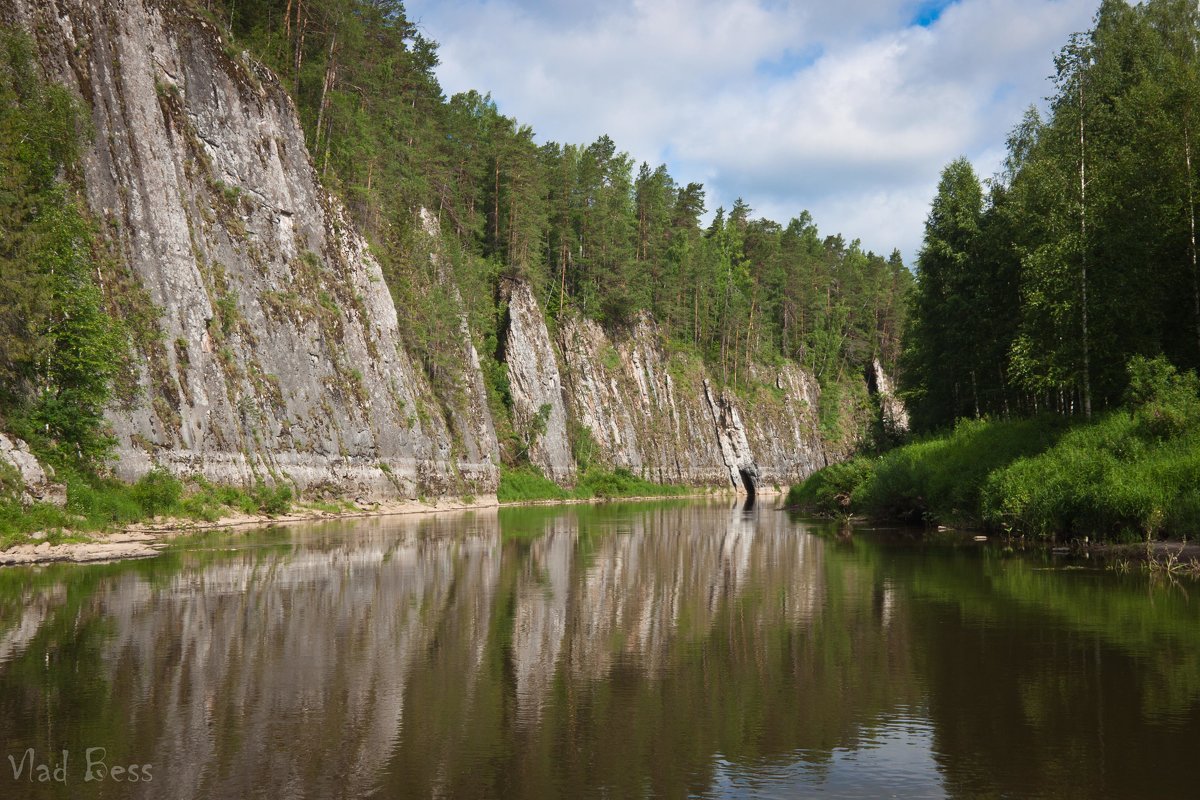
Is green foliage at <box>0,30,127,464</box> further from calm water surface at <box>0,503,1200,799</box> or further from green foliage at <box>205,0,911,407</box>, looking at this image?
green foliage at <box>205,0,911,407</box>

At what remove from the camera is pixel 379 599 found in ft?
52.2

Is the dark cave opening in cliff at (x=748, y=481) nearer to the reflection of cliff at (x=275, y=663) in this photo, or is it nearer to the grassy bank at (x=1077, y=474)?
the grassy bank at (x=1077, y=474)

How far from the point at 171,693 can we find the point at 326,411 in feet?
118

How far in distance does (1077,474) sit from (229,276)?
36.1 metres

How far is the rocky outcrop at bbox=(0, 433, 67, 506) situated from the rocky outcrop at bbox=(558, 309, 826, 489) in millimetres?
57263

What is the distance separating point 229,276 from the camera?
41.5m

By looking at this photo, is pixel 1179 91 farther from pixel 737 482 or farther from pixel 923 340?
pixel 737 482

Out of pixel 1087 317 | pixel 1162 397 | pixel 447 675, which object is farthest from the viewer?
pixel 1087 317

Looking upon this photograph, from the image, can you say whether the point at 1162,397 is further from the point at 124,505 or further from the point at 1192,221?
the point at 124,505

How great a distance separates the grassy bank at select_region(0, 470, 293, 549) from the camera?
23.2m

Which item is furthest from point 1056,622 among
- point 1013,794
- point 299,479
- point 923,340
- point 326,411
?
point 923,340

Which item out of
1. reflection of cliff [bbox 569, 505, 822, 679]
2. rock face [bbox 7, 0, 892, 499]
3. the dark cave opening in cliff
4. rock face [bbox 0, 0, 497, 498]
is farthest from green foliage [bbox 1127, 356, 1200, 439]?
the dark cave opening in cliff

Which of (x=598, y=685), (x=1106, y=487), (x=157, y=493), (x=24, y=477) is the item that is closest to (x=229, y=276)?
(x=157, y=493)

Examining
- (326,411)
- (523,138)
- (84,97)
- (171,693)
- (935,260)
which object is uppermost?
(523,138)
